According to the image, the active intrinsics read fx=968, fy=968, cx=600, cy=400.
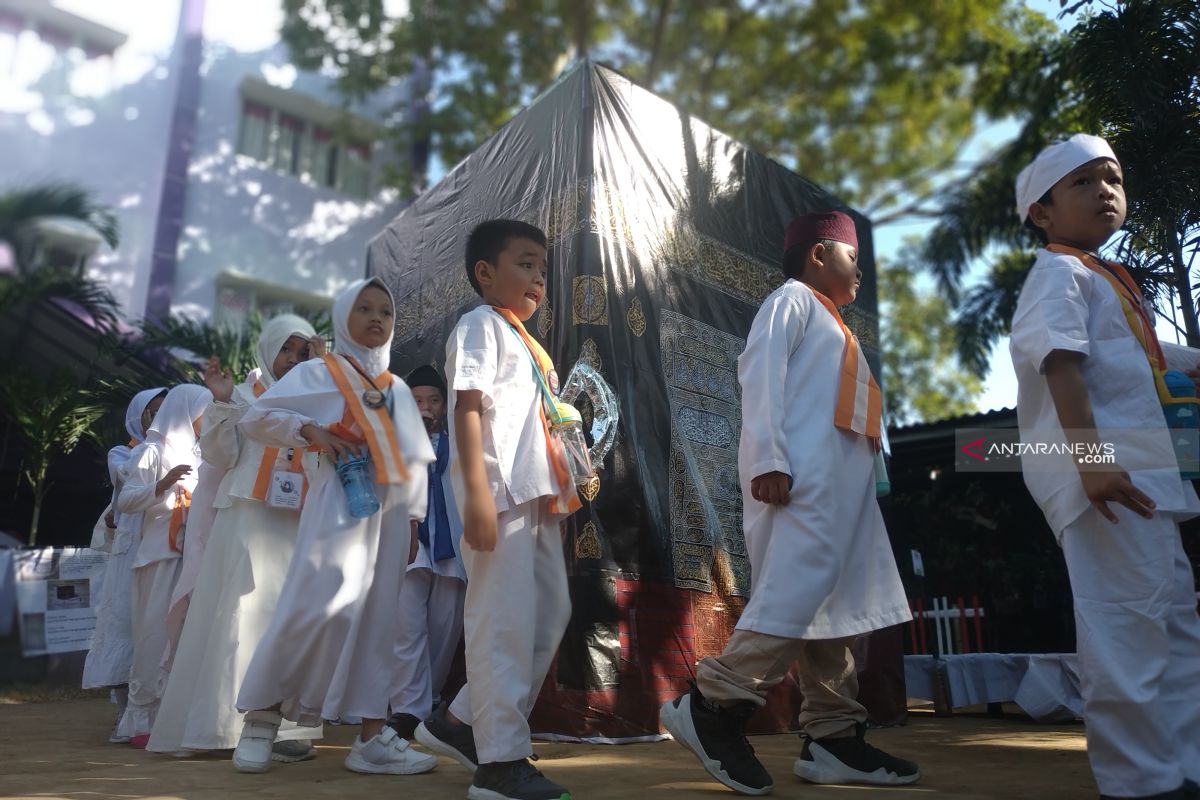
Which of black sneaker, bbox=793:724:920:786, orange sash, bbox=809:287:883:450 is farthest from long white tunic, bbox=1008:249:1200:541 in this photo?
black sneaker, bbox=793:724:920:786

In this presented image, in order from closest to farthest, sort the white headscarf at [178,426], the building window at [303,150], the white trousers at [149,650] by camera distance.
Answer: the white trousers at [149,650], the white headscarf at [178,426], the building window at [303,150]

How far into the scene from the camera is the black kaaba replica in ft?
13.4

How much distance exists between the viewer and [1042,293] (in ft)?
8.77

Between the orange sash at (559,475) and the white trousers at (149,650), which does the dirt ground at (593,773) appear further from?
the orange sash at (559,475)

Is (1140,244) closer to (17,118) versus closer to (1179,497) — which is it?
(1179,497)

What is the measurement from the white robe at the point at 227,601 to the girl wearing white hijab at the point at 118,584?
1.22 meters

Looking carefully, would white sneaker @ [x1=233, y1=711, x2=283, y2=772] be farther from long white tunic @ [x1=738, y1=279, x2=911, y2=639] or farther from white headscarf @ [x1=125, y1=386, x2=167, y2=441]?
white headscarf @ [x1=125, y1=386, x2=167, y2=441]

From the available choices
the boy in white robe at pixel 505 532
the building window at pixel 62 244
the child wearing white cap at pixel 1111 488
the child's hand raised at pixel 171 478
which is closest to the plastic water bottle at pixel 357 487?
the boy in white robe at pixel 505 532

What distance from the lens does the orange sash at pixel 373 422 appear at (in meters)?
3.18

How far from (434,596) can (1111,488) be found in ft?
9.99

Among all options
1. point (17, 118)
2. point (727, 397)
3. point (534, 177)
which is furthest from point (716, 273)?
point (17, 118)

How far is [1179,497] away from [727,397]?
2.52 metres

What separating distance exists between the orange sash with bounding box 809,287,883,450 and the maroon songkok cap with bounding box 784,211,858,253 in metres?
0.35

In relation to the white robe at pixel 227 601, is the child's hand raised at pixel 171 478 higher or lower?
higher
